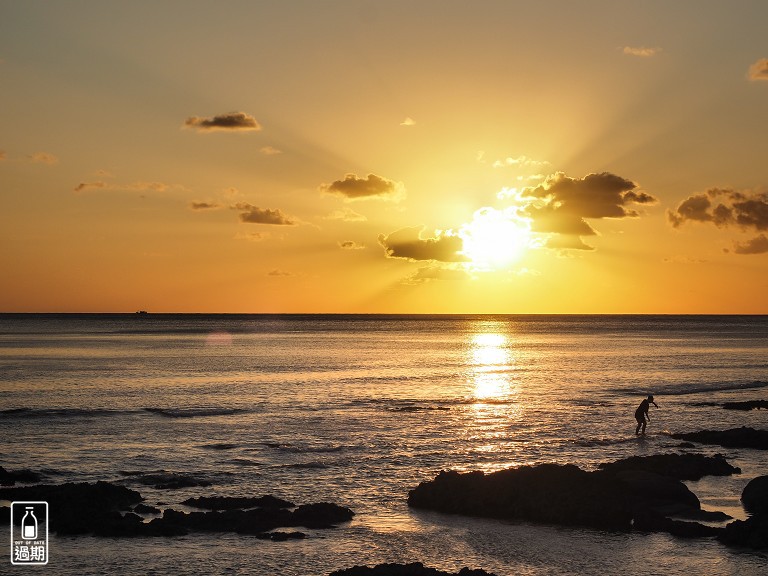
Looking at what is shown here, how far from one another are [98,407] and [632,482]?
42.7 metres

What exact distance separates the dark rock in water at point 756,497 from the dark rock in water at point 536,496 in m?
4.84

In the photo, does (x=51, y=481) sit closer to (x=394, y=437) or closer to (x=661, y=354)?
(x=394, y=437)

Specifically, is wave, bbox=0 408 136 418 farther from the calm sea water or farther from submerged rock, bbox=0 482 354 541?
submerged rock, bbox=0 482 354 541

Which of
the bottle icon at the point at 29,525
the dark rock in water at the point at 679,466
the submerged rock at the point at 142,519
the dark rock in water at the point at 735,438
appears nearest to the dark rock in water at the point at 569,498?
the dark rock in water at the point at 679,466

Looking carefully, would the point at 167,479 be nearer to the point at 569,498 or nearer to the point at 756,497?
the point at 569,498

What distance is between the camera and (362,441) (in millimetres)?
45000

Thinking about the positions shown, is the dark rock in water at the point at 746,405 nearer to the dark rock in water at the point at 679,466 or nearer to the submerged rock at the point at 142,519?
the dark rock in water at the point at 679,466

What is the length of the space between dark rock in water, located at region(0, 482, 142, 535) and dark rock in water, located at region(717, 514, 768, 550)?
64.4 feet

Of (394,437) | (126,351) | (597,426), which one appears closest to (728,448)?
(597,426)

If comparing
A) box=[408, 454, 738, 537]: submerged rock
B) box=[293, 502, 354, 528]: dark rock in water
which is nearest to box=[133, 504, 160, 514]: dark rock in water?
box=[293, 502, 354, 528]: dark rock in water

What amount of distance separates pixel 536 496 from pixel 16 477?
21716 mm

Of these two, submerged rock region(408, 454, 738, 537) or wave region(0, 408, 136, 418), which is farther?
wave region(0, 408, 136, 418)

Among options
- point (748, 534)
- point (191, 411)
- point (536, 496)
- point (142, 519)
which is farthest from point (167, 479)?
point (191, 411)

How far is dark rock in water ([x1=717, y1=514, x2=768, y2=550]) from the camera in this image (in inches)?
992
